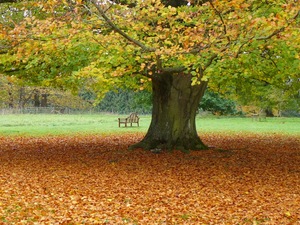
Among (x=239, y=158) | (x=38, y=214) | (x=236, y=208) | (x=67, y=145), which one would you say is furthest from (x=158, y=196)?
(x=67, y=145)

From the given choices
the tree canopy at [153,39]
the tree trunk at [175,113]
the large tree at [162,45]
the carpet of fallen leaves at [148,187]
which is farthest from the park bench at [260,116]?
the tree canopy at [153,39]

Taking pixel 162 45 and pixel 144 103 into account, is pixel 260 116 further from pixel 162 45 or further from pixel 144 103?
pixel 162 45

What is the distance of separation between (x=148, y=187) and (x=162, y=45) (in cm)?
384

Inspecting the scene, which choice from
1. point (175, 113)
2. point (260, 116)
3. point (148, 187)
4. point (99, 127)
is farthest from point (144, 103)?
point (148, 187)

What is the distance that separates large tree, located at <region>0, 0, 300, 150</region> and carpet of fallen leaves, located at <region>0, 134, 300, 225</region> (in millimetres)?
2070

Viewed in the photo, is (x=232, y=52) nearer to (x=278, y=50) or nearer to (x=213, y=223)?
(x=278, y=50)

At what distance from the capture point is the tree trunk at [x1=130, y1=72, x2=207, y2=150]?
1457 cm

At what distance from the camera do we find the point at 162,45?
11156mm

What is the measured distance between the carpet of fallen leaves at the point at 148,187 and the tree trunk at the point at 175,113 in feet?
2.18

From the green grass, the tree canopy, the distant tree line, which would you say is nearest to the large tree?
the tree canopy

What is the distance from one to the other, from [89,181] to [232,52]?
4.43 m

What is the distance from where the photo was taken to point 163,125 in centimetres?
1494

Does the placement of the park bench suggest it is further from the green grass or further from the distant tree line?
the green grass

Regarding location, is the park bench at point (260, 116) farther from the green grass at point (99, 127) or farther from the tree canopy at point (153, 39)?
the tree canopy at point (153, 39)
